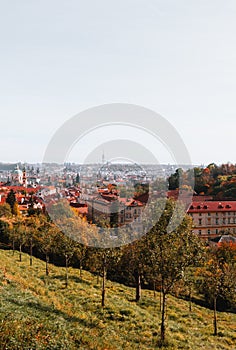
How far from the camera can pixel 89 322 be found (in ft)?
37.9

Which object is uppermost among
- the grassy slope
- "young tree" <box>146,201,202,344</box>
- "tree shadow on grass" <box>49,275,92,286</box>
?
"young tree" <box>146,201,202,344</box>

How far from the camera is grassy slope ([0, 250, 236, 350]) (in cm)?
762

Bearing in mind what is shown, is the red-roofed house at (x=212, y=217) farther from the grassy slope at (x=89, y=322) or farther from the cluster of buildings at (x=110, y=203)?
the grassy slope at (x=89, y=322)

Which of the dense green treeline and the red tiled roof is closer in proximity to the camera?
the red tiled roof

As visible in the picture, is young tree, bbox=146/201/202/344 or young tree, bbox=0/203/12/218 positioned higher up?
young tree, bbox=146/201/202/344

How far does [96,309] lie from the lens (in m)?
13.9

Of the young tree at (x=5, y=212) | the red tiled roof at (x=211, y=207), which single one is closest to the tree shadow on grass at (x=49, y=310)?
the young tree at (x=5, y=212)

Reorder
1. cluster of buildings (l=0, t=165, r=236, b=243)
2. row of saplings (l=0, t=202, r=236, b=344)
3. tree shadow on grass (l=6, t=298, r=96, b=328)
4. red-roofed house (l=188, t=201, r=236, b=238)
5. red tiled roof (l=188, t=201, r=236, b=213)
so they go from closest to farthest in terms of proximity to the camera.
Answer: tree shadow on grass (l=6, t=298, r=96, b=328) < row of saplings (l=0, t=202, r=236, b=344) < cluster of buildings (l=0, t=165, r=236, b=243) < red-roofed house (l=188, t=201, r=236, b=238) < red tiled roof (l=188, t=201, r=236, b=213)

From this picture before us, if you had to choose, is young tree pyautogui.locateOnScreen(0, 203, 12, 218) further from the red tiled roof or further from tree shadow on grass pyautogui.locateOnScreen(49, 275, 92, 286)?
the red tiled roof

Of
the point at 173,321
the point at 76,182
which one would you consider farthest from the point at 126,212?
the point at 173,321

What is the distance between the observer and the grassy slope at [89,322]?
7621mm

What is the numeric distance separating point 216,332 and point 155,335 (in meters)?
3.76

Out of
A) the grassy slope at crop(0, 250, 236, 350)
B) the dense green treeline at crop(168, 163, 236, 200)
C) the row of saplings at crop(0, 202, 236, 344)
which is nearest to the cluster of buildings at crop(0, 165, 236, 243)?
the row of saplings at crop(0, 202, 236, 344)

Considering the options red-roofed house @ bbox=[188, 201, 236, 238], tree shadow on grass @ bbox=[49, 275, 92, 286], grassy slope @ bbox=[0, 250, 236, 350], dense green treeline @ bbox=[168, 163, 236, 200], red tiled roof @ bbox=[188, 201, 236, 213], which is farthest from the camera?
dense green treeline @ bbox=[168, 163, 236, 200]
